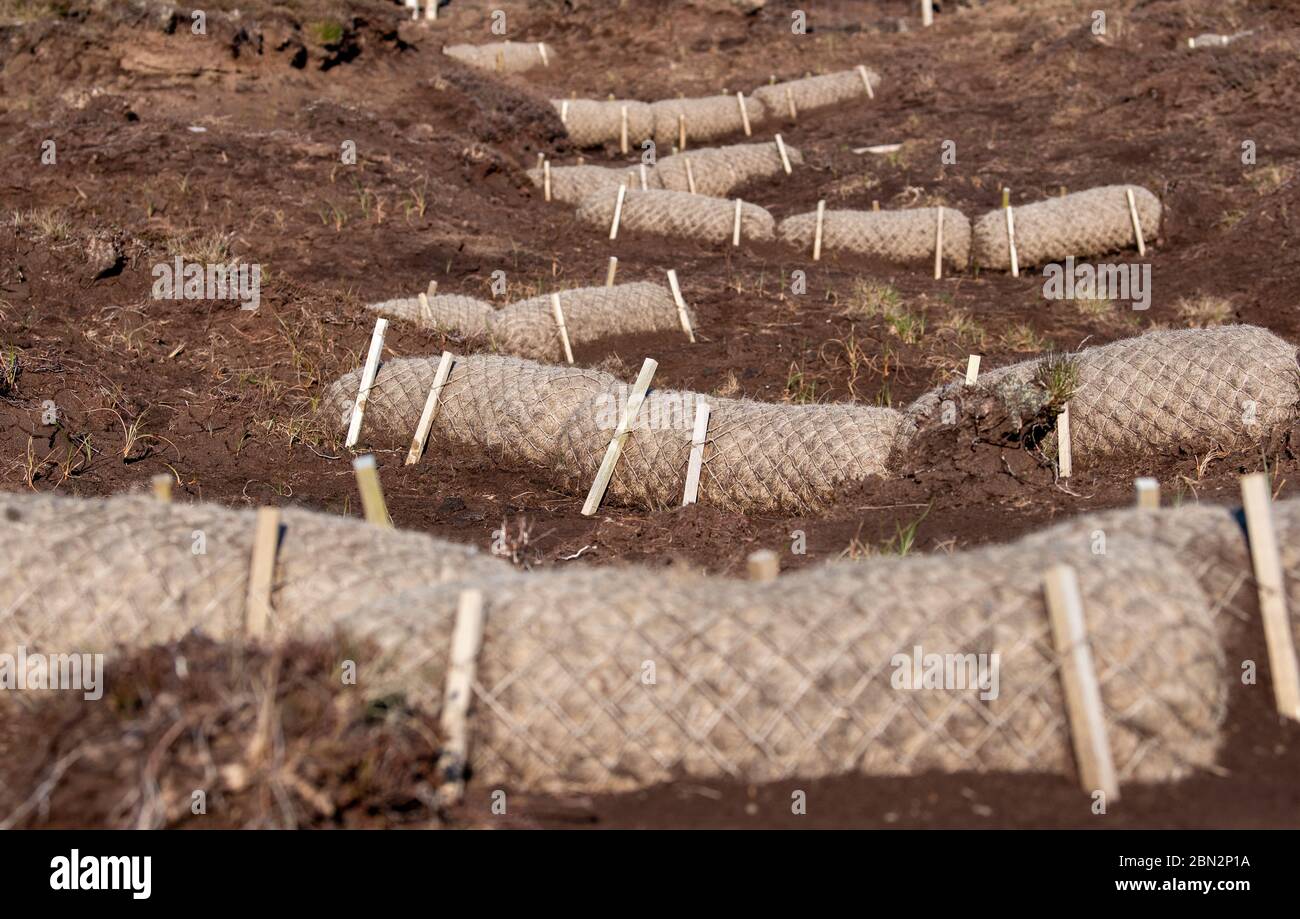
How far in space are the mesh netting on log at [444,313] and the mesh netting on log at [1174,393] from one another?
13.1 ft

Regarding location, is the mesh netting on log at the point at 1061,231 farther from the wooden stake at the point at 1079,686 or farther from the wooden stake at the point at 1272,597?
the wooden stake at the point at 1079,686

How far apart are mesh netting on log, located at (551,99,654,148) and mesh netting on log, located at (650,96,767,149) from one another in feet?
0.60

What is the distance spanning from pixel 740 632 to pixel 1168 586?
1.28m

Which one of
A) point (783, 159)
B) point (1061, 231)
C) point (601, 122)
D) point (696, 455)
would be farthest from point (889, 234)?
point (601, 122)

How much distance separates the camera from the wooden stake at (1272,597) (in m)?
3.98

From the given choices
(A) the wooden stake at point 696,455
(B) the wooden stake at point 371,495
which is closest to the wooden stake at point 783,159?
(A) the wooden stake at point 696,455

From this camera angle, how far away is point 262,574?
4395 mm

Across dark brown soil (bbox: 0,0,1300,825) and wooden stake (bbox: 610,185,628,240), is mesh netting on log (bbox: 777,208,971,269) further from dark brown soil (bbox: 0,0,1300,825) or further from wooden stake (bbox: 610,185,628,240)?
wooden stake (bbox: 610,185,628,240)
